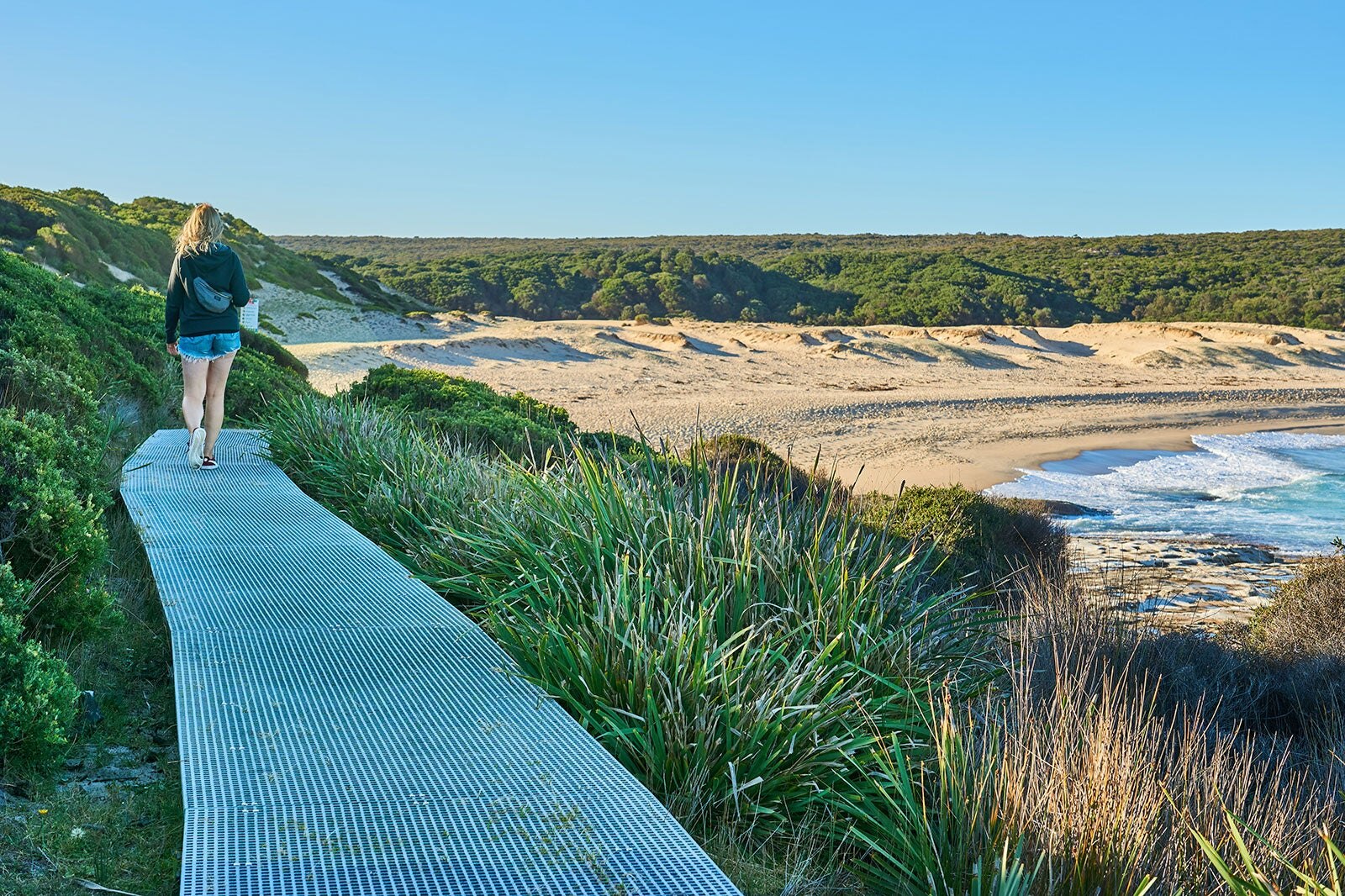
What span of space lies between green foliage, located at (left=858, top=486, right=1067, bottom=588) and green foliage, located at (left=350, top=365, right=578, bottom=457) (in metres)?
3.17

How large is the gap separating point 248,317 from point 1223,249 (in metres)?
66.7

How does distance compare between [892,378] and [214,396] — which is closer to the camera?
[214,396]

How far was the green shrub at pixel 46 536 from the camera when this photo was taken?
397 centimetres

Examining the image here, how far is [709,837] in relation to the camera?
119 inches

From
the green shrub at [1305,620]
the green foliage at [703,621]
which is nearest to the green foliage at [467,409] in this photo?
the green foliage at [703,621]

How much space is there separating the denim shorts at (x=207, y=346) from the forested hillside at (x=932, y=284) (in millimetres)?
41721

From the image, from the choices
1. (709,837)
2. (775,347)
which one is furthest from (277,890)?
(775,347)

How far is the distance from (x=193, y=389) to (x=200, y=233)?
1.02 meters

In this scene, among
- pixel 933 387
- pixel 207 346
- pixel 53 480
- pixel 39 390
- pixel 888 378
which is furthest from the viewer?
pixel 888 378

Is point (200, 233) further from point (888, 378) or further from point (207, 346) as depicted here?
point (888, 378)

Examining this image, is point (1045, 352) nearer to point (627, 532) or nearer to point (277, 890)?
point (627, 532)

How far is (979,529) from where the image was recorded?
9930 mm

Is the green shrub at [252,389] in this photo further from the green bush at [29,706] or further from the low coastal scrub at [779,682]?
the green bush at [29,706]

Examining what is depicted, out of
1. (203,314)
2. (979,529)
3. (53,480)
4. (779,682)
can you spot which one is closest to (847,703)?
(779,682)
